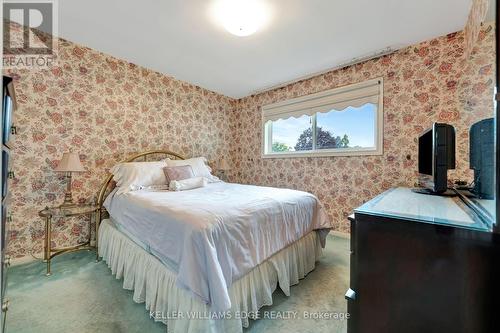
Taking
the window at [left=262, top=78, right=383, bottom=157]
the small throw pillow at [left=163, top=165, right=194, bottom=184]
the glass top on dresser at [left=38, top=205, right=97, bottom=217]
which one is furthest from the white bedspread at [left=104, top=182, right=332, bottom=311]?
the window at [left=262, top=78, right=383, bottom=157]

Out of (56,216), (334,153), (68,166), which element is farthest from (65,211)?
(334,153)

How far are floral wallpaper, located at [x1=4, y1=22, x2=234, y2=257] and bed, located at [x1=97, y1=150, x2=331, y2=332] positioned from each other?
2.77 feet

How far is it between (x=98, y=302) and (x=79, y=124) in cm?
204

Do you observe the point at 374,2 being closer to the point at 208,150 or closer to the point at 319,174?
the point at 319,174

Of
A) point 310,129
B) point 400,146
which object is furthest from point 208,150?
point 400,146

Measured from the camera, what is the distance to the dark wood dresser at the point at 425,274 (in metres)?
0.70

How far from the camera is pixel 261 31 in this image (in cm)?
224

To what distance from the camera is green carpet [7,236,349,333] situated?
141cm

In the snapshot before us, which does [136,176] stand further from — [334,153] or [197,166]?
Answer: [334,153]

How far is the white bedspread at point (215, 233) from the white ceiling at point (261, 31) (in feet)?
5.73

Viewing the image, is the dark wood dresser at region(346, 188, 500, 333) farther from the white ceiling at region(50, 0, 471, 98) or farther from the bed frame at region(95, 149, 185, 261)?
the bed frame at region(95, 149, 185, 261)

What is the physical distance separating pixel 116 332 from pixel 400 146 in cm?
327

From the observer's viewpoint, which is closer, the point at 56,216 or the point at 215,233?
the point at 215,233

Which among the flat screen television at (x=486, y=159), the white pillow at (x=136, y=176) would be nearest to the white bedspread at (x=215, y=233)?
the white pillow at (x=136, y=176)
